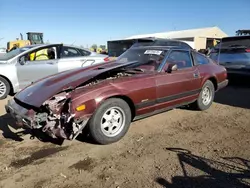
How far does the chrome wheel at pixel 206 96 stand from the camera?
5570 mm

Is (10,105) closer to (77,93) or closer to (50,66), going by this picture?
(77,93)

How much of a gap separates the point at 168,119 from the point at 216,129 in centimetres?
95

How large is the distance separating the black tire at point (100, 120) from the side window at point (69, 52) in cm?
429

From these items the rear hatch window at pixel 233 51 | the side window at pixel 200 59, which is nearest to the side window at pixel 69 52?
the side window at pixel 200 59

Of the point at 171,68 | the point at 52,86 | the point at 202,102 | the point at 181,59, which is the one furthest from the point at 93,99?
the point at 202,102

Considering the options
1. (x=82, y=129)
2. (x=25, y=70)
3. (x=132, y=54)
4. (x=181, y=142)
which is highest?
(x=132, y=54)

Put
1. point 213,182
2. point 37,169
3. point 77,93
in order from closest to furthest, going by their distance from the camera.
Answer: point 213,182
point 37,169
point 77,93

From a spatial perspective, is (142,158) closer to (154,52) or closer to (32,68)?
(154,52)

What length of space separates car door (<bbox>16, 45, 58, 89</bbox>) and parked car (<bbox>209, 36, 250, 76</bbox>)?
5449mm

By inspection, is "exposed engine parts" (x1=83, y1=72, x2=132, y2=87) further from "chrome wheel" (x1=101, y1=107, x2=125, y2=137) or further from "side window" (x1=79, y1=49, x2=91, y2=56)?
Result: "side window" (x1=79, y1=49, x2=91, y2=56)

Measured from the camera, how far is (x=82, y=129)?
3.57 metres

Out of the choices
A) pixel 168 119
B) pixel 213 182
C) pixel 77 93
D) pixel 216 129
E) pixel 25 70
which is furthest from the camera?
pixel 25 70

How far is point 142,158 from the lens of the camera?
336 centimetres

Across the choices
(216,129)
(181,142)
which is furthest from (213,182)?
(216,129)
